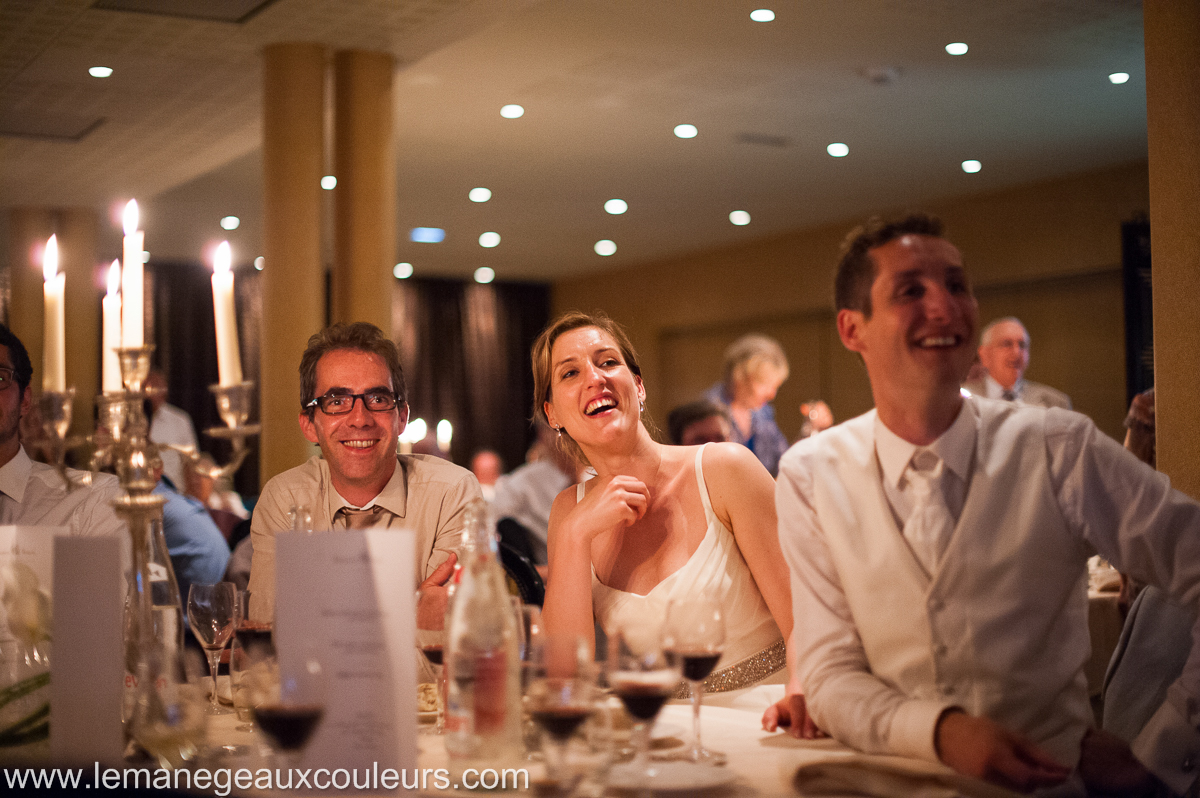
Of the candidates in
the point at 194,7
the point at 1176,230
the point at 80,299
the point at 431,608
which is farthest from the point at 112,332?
the point at 80,299

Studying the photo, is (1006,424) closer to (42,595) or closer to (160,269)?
(42,595)

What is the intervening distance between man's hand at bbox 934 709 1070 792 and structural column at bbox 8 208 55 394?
9.41 metres

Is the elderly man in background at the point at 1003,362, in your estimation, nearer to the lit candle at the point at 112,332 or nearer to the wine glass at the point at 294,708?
the lit candle at the point at 112,332

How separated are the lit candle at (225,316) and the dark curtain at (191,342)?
1094 centimetres

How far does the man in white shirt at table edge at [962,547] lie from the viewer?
1476 millimetres

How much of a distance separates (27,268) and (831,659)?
9.45m

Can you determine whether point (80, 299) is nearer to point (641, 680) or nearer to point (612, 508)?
point (612, 508)

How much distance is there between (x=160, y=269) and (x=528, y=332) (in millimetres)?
4648

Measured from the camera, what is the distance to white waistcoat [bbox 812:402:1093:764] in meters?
1.48

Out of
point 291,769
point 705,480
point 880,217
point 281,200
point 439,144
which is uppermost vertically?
point 439,144

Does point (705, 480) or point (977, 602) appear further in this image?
point (705, 480)

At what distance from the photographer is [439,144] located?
787 cm

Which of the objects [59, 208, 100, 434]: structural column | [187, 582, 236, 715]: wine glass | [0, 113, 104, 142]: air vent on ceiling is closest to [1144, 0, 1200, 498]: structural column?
[187, 582, 236, 715]: wine glass

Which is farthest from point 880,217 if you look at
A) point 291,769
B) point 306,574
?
point 291,769
